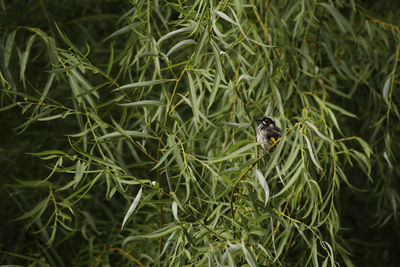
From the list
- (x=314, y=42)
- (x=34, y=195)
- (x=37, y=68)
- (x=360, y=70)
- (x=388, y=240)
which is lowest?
(x=388, y=240)

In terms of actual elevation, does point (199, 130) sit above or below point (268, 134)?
below

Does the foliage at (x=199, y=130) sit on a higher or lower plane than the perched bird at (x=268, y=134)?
lower

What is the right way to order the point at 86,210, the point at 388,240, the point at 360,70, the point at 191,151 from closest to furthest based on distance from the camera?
the point at 191,151
the point at 86,210
the point at 360,70
the point at 388,240

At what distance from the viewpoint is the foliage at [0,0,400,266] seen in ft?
5.15

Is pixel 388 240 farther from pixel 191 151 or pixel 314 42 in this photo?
pixel 191 151

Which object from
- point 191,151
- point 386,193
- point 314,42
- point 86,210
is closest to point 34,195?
point 86,210

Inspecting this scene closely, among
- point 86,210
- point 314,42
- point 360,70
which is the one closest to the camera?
point 314,42

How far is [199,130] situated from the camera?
80.4 inches

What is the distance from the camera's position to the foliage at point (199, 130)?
5.15ft

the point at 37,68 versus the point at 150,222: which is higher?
the point at 37,68

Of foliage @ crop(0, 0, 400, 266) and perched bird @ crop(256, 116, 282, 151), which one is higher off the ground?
perched bird @ crop(256, 116, 282, 151)

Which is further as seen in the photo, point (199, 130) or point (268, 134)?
point (199, 130)

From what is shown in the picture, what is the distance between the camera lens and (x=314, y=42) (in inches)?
85.8

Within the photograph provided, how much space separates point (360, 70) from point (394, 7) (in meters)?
0.52
